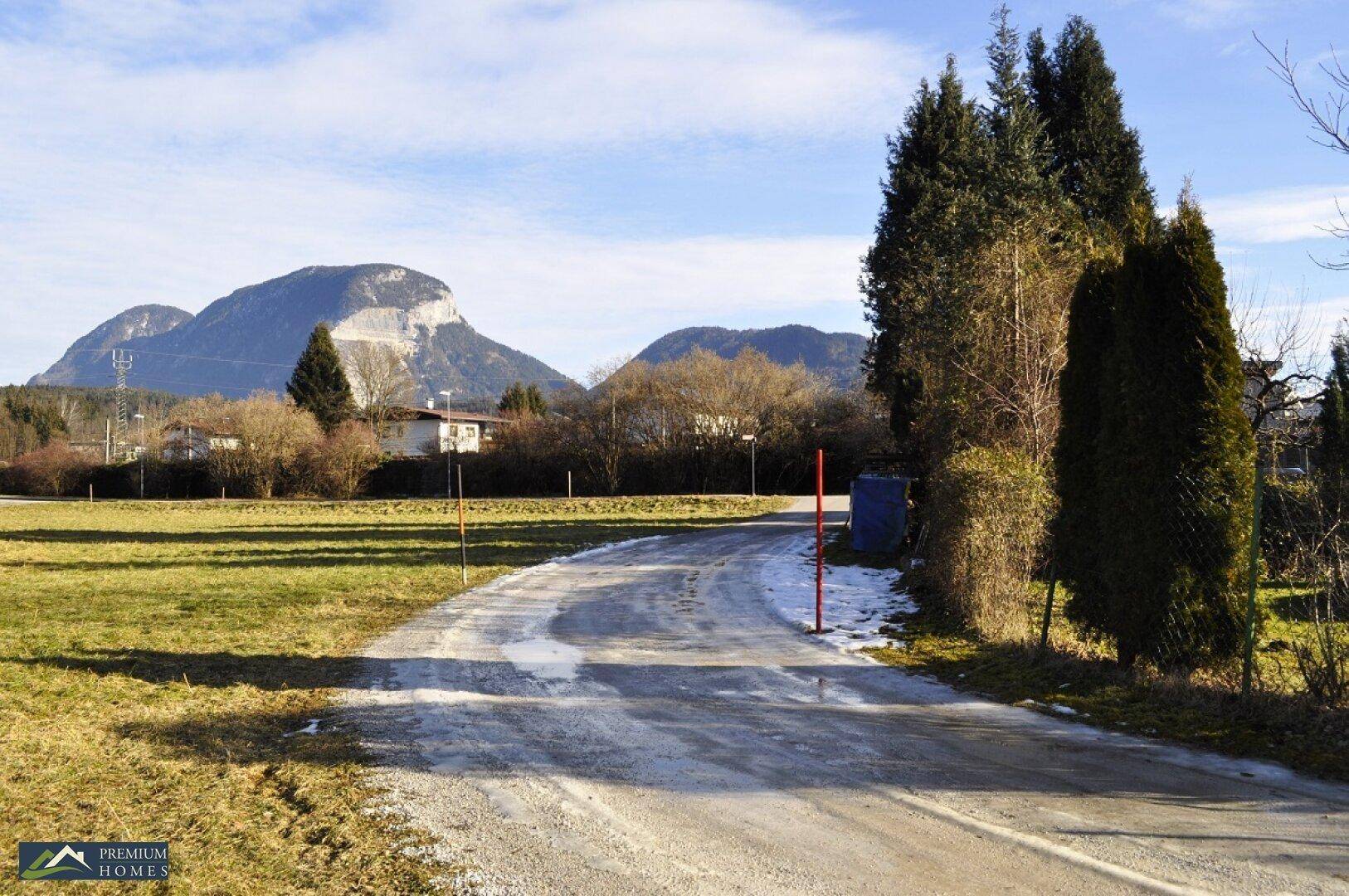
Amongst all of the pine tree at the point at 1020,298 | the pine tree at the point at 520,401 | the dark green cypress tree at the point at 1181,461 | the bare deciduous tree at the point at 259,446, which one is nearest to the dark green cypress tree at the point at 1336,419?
the pine tree at the point at 1020,298

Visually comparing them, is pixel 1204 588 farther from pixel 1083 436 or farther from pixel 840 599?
pixel 840 599

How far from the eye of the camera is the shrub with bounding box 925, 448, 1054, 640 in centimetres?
968

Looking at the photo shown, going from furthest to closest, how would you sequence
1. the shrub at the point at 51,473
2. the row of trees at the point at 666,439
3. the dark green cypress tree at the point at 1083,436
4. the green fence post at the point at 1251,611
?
the shrub at the point at 51,473
the row of trees at the point at 666,439
the dark green cypress tree at the point at 1083,436
the green fence post at the point at 1251,611

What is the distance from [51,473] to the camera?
203 ft

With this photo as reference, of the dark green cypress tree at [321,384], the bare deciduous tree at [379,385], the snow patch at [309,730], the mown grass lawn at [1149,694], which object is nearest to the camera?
the mown grass lawn at [1149,694]

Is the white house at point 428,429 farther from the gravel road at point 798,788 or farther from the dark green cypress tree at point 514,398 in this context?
the gravel road at point 798,788

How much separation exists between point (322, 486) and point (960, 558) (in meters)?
50.8

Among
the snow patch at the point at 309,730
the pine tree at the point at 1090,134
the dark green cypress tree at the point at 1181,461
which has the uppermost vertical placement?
the pine tree at the point at 1090,134

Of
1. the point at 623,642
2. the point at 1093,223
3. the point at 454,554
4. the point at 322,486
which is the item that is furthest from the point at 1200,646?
the point at 322,486

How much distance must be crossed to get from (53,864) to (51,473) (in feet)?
229

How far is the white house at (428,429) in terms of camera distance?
235 feet

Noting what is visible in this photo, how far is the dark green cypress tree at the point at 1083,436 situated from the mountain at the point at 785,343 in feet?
400

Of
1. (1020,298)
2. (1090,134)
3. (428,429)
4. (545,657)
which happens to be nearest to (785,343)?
(428,429)

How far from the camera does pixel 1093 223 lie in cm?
2222
